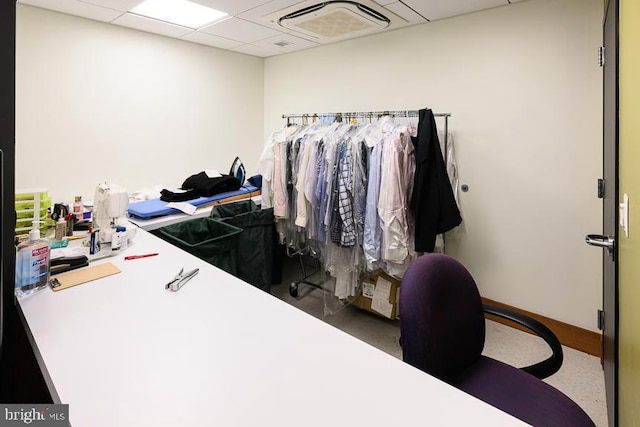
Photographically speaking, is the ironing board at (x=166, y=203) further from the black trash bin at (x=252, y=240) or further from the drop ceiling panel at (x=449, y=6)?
the drop ceiling panel at (x=449, y=6)

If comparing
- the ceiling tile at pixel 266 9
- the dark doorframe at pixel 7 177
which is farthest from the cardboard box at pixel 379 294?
the dark doorframe at pixel 7 177

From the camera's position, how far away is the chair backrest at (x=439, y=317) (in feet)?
3.86

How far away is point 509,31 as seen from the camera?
2.45 m

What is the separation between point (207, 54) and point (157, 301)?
319 centimetres

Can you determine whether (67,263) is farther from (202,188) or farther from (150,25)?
(150,25)

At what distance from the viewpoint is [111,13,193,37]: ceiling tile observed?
2.80 m

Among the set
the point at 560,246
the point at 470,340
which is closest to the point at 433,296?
the point at 470,340

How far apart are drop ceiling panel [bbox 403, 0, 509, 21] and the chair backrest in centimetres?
193

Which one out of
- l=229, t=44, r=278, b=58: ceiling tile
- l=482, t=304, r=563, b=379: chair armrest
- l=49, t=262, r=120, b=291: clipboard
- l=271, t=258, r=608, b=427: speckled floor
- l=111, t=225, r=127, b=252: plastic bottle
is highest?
l=229, t=44, r=278, b=58: ceiling tile

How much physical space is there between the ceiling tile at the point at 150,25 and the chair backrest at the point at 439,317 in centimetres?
294

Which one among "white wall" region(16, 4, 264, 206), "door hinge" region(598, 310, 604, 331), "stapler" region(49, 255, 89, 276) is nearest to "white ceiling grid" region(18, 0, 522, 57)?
"white wall" region(16, 4, 264, 206)

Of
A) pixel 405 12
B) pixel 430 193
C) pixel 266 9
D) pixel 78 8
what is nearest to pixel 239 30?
pixel 266 9

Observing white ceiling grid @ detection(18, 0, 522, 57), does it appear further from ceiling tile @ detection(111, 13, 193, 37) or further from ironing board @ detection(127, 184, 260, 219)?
ironing board @ detection(127, 184, 260, 219)

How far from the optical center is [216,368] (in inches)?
34.7
